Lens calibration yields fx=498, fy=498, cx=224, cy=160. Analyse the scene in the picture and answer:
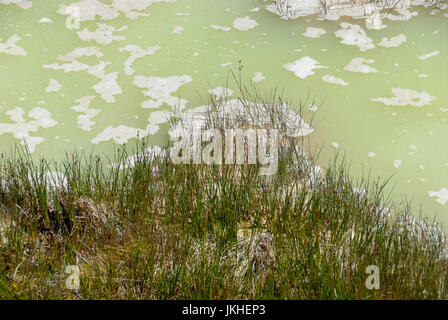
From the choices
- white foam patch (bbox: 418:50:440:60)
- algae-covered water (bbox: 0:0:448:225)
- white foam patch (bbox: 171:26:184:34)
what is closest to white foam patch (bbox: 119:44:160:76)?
algae-covered water (bbox: 0:0:448:225)

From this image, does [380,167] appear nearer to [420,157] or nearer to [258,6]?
[420,157]

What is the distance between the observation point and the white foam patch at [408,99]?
380 cm

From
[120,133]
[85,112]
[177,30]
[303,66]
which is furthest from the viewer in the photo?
[177,30]

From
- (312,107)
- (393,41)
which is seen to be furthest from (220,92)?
(393,41)

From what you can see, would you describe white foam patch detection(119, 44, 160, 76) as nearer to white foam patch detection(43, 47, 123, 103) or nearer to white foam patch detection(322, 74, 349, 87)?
white foam patch detection(43, 47, 123, 103)

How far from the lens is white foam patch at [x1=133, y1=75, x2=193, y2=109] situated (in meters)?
3.83

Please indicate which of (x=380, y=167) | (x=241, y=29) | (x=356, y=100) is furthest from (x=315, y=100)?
(x=241, y=29)

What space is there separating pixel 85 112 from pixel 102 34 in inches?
44.7

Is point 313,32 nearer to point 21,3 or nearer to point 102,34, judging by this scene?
point 102,34

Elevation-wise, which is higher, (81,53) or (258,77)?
(81,53)

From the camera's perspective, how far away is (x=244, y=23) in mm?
4707

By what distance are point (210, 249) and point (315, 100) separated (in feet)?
6.23

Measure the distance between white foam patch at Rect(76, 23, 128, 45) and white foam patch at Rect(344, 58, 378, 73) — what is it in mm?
2017
